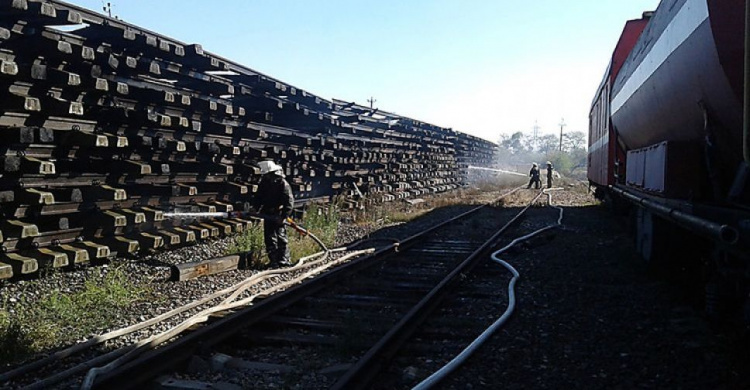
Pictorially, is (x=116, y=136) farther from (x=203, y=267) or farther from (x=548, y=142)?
(x=548, y=142)

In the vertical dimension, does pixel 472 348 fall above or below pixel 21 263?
below

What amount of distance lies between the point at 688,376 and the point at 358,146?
14947 millimetres

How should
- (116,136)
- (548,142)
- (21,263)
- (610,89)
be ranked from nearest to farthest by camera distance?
(21,263) → (116,136) → (610,89) → (548,142)

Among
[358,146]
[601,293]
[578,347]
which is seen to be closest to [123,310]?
[578,347]

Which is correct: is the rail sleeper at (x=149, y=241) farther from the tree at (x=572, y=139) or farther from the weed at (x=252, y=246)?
the tree at (x=572, y=139)

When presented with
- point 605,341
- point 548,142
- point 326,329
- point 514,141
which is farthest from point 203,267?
point 548,142

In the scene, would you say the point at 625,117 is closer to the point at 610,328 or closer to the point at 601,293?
the point at 601,293

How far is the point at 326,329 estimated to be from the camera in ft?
18.0

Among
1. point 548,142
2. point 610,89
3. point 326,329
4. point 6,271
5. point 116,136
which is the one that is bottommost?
point 326,329

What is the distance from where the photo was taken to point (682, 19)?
4738mm

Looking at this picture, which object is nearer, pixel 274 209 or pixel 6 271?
pixel 6 271

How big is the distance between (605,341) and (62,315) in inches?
197

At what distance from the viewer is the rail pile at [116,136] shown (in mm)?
6820

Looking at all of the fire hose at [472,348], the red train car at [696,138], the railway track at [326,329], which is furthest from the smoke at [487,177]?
the fire hose at [472,348]
